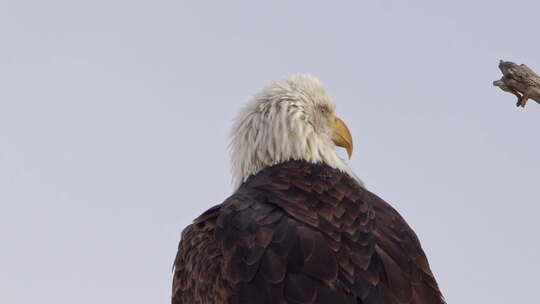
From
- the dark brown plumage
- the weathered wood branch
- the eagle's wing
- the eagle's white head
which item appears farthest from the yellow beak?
the weathered wood branch

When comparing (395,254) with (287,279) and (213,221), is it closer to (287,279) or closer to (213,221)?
(287,279)

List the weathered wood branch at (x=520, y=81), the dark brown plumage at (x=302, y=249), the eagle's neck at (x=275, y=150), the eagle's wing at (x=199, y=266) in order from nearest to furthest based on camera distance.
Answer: the weathered wood branch at (x=520, y=81), the dark brown plumage at (x=302, y=249), the eagle's wing at (x=199, y=266), the eagle's neck at (x=275, y=150)

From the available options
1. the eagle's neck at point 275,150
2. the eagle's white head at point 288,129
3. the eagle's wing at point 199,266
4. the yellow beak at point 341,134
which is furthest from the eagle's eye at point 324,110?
the eagle's wing at point 199,266

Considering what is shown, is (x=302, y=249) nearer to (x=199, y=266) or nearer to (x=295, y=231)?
(x=295, y=231)

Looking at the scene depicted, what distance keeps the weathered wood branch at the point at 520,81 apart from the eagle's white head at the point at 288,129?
210 centimetres

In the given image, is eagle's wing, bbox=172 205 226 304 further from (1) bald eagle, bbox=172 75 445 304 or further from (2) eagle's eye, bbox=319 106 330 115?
(2) eagle's eye, bbox=319 106 330 115

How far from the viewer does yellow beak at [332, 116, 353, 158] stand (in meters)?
7.23

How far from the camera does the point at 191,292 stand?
6.09 metres

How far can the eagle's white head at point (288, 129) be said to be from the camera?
6852 mm

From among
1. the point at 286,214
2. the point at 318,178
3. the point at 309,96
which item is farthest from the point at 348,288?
the point at 309,96

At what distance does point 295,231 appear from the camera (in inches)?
217

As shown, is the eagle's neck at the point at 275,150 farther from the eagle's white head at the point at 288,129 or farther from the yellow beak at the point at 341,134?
the yellow beak at the point at 341,134

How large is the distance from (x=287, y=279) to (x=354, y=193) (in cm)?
115

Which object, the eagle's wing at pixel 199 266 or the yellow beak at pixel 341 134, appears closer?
the eagle's wing at pixel 199 266
